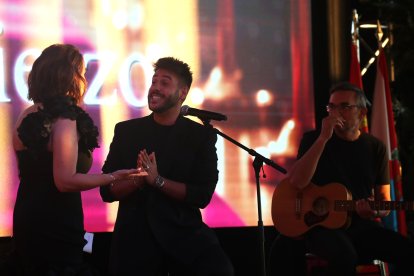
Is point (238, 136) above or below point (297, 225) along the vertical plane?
above

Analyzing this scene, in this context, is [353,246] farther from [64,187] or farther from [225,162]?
[64,187]

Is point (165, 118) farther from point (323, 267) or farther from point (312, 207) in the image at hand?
point (323, 267)

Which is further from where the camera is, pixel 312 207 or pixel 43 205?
pixel 312 207

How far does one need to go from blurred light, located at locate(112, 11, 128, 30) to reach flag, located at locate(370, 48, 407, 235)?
6.95 feet

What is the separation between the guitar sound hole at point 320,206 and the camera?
13.3 ft

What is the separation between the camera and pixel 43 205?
8.58 ft

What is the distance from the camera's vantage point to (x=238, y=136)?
5.01 meters

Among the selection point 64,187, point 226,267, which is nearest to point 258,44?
point 226,267

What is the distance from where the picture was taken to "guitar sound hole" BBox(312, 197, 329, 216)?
405 centimetres

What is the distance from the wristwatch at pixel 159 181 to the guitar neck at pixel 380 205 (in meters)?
1.34

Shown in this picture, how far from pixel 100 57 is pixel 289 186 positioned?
5.58ft

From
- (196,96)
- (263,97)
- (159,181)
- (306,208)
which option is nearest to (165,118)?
(159,181)

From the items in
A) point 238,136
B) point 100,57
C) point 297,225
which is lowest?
point 297,225

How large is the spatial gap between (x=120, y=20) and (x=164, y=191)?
205 cm
